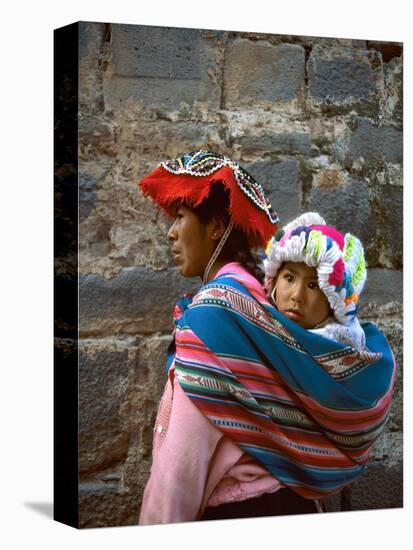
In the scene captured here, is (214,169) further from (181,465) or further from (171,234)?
(181,465)

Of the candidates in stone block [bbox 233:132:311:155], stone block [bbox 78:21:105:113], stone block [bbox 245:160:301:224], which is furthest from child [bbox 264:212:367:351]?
stone block [bbox 78:21:105:113]

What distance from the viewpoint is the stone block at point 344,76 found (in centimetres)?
546

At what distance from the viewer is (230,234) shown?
5.15 meters

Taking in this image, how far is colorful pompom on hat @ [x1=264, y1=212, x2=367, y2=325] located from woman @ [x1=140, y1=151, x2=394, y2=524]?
78 millimetres

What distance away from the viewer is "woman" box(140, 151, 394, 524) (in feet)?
16.4

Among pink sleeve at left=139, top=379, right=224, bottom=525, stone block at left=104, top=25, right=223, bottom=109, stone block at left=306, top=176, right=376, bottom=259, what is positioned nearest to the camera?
pink sleeve at left=139, top=379, right=224, bottom=525

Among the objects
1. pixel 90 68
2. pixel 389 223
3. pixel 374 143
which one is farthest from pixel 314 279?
pixel 90 68

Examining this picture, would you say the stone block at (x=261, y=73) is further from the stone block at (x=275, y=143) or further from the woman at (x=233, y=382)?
the woman at (x=233, y=382)

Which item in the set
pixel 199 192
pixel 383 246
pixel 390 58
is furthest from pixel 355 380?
Result: pixel 390 58

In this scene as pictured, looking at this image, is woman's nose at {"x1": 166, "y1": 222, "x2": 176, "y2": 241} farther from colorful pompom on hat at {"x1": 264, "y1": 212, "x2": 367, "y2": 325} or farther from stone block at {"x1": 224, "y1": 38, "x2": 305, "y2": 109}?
stone block at {"x1": 224, "y1": 38, "x2": 305, "y2": 109}

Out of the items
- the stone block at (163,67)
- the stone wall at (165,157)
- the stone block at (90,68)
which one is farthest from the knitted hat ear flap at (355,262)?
the stone block at (90,68)

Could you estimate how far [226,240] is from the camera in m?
5.15

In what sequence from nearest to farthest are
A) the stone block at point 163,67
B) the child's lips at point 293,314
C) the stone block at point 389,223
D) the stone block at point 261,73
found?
the stone block at point 163,67 → the child's lips at point 293,314 → the stone block at point 261,73 → the stone block at point 389,223

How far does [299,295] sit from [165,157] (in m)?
0.69
